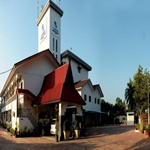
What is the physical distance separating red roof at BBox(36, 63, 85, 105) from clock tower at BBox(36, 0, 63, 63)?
682 inches

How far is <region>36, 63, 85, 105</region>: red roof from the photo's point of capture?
15727mm

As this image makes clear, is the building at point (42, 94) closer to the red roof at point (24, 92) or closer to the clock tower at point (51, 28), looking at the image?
the red roof at point (24, 92)

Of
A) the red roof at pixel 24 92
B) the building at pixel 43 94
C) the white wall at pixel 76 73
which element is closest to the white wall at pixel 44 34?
the white wall at pixel 76 73

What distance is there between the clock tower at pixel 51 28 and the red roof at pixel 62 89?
56.8 ft

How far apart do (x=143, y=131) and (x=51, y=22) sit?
83.1 feet

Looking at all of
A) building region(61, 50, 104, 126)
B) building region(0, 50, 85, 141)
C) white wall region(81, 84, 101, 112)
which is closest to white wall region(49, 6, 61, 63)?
building region(61, 50, 104, 126)

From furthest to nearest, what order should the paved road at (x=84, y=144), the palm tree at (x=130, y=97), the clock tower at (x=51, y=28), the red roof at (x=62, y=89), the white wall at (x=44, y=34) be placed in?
the palm tree at (x=130, y=97)
the white wall at (x=44, y=34)
the clock tower at (x=51, y=28)
the red roof at (x=62, y=89)
the paved road at (x=84, y=144)

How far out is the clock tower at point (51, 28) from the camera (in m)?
36.3

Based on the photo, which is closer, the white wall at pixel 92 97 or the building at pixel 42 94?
the building at pixel 42 94

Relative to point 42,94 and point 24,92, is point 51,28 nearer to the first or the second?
point 24,92

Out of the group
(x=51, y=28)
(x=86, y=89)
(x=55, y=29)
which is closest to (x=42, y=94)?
(x=86, y=89)

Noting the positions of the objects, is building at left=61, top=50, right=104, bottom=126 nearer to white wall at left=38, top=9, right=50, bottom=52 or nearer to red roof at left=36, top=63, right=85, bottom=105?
white wall at left=38, top=9, right=50, bottom=52

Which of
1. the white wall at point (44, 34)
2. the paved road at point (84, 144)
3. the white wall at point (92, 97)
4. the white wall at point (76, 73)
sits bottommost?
the paved road at point (84, 144)

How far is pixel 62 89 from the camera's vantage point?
15.9 meters
